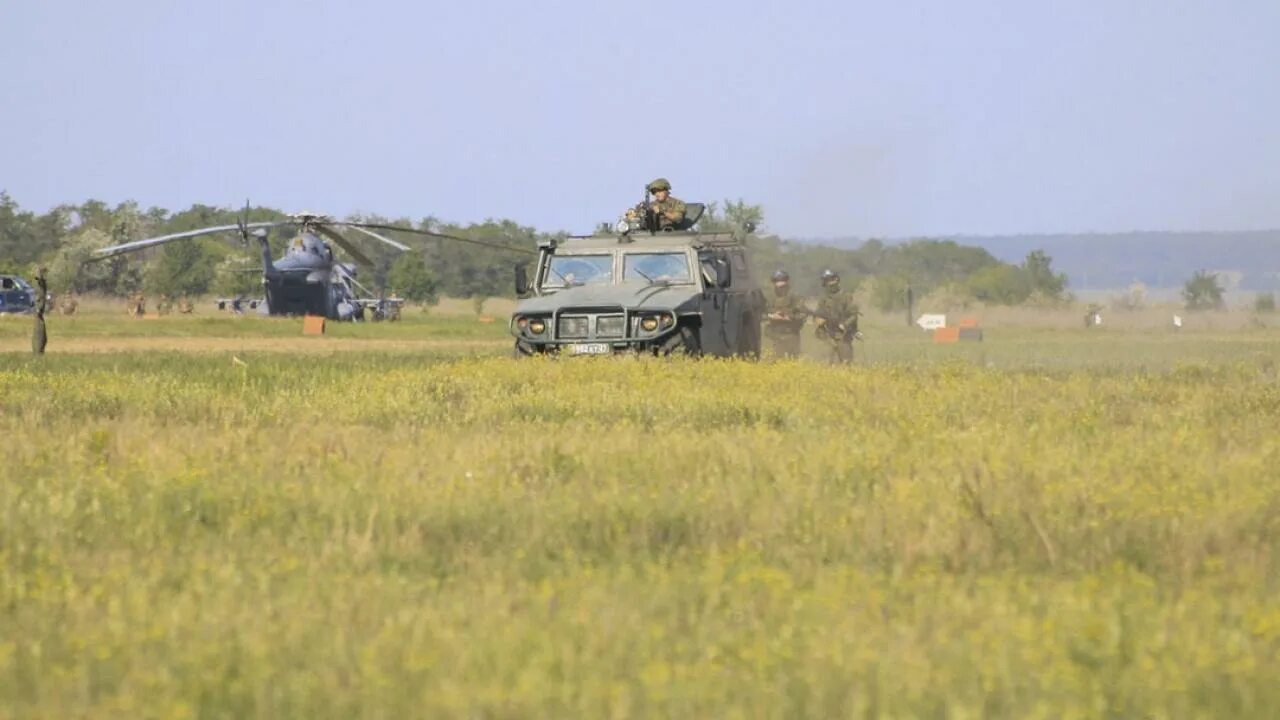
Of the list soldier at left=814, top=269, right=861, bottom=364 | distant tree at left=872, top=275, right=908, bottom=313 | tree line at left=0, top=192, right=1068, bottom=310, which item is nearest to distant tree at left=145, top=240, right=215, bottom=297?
tree line at left=0, top=192, right=1068, bottom=310

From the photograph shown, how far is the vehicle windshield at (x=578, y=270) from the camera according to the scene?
2289 centimetres

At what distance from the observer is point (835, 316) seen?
2853 centimetres

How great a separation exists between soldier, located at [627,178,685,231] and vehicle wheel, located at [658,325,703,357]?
130 inches

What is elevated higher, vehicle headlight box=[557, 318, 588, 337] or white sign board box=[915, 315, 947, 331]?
vehicle headlight box=[557, 318, 588, 337]

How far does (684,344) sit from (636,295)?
0.77 meters

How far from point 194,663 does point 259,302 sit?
80.0 m

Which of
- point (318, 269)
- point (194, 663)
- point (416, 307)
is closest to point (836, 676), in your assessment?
point (194, 663)

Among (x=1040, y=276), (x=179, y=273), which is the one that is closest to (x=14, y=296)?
(x=179, y=273)

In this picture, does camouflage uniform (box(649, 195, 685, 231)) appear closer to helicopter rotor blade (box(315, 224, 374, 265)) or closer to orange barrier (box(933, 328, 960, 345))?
helicopter rotor blade (box(315, 224, 374, 265))

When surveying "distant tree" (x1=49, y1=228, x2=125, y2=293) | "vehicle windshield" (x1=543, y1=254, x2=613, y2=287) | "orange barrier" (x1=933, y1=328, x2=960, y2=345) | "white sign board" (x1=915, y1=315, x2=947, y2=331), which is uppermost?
"vehicle windshield" (x1=543, y1=254, x2=613, y2=287)

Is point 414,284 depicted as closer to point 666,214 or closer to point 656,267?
point 666,214

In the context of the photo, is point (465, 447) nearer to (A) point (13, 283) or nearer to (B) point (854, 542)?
(B) point (854, 542)

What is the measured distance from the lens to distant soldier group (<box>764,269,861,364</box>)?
28547mm

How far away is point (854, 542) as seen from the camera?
8.59m
